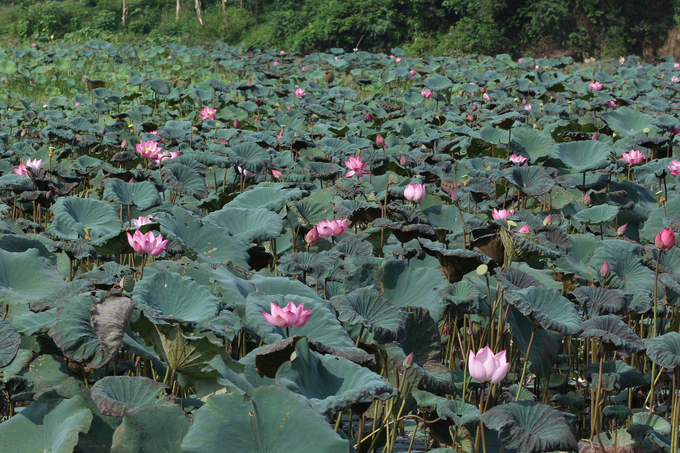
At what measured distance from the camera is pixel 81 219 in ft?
8.95

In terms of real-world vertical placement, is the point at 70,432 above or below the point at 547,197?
above

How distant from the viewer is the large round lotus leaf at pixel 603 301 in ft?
6.46

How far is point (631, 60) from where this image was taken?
12.2m

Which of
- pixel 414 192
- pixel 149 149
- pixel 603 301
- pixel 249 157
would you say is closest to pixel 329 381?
pixel 603 301

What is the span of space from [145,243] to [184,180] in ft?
4.79

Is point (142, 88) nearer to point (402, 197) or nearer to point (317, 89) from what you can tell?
point (317, 89)

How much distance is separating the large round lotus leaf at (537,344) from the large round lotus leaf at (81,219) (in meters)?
1.63

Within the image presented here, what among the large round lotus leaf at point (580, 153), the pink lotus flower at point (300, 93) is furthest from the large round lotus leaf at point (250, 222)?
the pink lotus flower at point (300, 93)

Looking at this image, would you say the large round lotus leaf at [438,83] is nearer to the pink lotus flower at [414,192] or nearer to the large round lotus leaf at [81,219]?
the pink lotus flower at [414,192]

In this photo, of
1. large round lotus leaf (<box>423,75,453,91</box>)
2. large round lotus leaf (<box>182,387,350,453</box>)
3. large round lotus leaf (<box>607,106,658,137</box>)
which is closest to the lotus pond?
large round lotus leaf (<box>182,387,350,453</box>)

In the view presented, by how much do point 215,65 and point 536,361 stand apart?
35.1 ft

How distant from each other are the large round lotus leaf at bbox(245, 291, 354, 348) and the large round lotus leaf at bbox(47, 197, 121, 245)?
1.11 meters

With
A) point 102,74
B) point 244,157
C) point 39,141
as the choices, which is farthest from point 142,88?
point 244,157

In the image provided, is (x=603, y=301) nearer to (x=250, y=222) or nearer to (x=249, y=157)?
(x=250, y=222)
